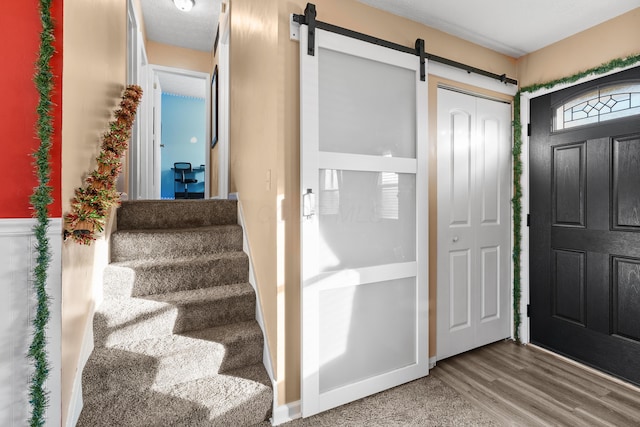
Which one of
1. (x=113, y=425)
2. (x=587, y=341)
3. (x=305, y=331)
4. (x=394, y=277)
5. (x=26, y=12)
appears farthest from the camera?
(x=587, y=341)

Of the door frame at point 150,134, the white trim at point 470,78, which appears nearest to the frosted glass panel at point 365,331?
the white trim at point 470,78

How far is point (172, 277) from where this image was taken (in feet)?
6.72

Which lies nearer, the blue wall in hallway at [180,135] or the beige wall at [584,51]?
the beige wall at [584,51]

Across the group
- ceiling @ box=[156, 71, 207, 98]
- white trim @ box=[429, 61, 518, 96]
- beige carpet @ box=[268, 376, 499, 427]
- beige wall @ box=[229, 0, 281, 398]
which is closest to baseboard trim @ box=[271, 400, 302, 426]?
beige carpet @ box=[268, 376, 499, 427]

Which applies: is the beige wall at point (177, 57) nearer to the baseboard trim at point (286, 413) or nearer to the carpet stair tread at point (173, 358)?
the carpet stair tread at point (173, 358)

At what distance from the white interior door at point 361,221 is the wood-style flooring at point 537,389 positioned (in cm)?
37

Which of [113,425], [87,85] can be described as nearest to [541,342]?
[113,425]

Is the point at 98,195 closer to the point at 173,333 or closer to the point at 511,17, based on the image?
the point at 173,333

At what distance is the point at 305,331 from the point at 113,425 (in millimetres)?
991

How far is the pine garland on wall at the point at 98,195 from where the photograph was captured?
4.26 feet

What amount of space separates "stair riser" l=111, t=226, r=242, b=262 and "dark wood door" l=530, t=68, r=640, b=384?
2.59 meters

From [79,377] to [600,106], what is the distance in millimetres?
3564

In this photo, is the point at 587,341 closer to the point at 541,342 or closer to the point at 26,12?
the point at 541,342

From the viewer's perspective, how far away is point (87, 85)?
1.64 meters
